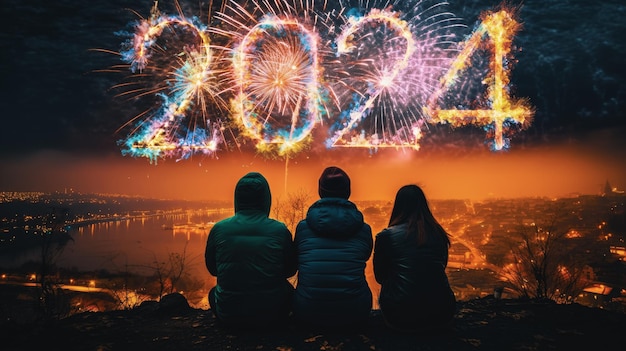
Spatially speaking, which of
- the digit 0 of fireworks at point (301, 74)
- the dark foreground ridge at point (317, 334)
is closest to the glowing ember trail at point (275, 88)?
the digit 0 of fireworks at point (301, 74)

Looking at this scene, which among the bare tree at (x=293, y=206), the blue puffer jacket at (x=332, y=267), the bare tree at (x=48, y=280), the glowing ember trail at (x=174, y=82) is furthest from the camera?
the bare tree at (x=293, y=206)

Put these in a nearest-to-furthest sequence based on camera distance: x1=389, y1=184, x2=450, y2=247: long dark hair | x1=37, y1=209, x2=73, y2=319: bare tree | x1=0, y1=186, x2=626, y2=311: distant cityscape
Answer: x1=389, y1=184, x2=450, y2=247: long dark hair < x1=37, y1=209, x2=73, y2=319: bare tree < x1=0, y1=186, x2=626, y2=311: distant cityscape

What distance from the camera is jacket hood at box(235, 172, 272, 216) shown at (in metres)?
3.16

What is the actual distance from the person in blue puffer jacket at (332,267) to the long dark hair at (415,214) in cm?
44

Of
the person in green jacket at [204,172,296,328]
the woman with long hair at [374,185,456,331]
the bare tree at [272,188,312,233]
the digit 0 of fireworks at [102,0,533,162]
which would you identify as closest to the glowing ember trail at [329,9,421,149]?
the digit 0 of fireworks at [102,0,533,162]

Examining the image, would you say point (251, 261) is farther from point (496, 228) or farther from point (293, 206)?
point (496, 228)

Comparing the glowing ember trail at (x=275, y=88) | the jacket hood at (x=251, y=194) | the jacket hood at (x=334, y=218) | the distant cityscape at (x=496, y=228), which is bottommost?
the distant cityscape at (x=496, y=228)

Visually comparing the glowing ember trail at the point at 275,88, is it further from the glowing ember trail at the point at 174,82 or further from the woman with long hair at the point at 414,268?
the woman with long hair at the point at 414,268

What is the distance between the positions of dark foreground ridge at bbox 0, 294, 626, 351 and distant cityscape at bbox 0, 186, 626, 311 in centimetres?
476

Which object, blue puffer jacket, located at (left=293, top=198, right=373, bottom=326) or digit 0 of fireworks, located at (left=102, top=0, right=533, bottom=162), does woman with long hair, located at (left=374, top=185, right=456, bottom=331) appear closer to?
blue puffer jacket, located at (left=293, top=198, right=373, bottom=326)

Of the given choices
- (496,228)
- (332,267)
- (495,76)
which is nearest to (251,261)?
(332,267)

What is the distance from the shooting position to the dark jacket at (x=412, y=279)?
2953mm

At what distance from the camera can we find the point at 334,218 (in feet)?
9.66

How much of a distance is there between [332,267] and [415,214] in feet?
3.22
